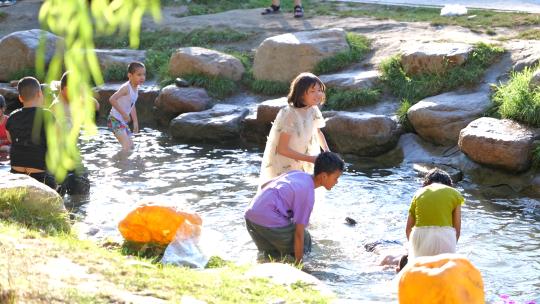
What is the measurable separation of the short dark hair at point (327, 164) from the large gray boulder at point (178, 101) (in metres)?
6.41

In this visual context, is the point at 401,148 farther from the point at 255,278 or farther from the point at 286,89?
the point at 255,278

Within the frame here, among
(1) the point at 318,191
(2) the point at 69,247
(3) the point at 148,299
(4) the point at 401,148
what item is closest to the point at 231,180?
(1) the point at 318,191

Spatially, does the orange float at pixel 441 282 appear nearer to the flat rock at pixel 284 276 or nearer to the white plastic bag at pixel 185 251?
the flat rock at pixel 284 276

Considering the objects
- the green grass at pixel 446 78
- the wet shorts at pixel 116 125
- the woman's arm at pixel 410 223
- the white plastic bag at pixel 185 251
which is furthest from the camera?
the green grass at pixel 446 78

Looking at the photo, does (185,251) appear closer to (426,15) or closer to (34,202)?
(34,202)

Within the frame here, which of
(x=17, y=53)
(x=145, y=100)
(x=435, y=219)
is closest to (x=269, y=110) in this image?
(x=145, y=100)

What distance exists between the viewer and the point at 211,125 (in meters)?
12.1

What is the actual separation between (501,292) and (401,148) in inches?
183

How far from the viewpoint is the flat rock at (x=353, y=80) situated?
40.6 feet

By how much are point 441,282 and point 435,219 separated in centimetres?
144

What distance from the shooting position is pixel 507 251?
25.0 ft

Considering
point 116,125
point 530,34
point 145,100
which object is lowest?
point 145,100

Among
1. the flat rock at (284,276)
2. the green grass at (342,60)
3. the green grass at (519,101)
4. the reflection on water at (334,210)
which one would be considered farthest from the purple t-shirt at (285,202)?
the green grass at (342,60)

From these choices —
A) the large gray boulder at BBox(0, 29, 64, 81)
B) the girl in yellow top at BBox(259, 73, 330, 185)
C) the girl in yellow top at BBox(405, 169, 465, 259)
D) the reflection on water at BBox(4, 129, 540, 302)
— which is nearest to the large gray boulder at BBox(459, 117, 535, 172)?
the reflection on water at BBox(4, 129, 540, 302)
